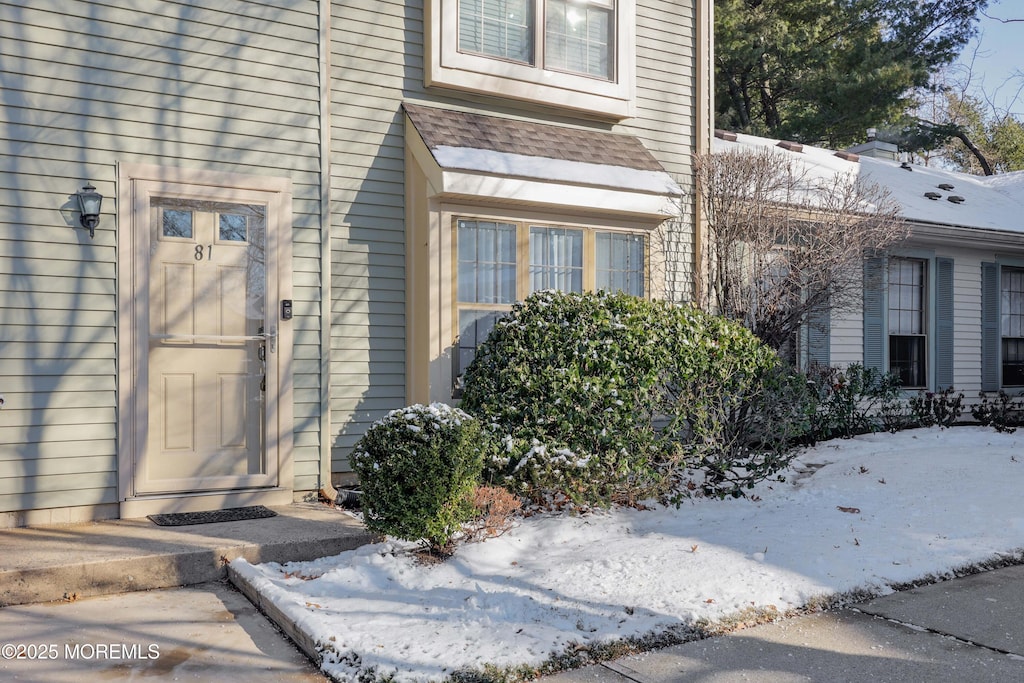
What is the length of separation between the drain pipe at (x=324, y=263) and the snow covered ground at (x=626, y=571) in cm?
161

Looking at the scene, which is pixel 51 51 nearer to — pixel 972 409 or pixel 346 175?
pixel 346 175

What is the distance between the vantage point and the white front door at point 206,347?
5.93 m

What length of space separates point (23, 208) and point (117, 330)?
0.94 metres

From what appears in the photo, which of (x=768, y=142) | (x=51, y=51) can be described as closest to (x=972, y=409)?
(x=768, y=142)

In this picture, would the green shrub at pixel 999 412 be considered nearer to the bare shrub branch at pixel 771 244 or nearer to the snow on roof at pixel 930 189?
the snow on roof at pixel 930 189

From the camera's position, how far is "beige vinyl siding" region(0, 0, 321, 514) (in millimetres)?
5379

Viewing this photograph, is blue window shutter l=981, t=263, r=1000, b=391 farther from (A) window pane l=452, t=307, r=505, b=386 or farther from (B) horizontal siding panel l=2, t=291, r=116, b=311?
(B) horizontal siding panel l=2, t=291, r=116, b=311

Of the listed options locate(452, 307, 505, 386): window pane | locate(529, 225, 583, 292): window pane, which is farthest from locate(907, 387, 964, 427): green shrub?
locate(452, 307, 505, 386): window pane

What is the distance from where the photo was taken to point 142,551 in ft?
15.5

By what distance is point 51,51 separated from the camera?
5.50 metres

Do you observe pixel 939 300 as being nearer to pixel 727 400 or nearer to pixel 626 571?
pixel 727 400

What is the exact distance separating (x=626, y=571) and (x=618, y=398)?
138 cm

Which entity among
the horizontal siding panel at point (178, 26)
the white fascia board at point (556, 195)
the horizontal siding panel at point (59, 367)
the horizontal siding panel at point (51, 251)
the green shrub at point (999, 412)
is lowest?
the green shrub at point (999, 412)

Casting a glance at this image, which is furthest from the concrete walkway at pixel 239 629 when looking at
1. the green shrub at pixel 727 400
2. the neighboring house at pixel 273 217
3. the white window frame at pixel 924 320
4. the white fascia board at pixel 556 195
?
the white window frame at pixel 924 320
